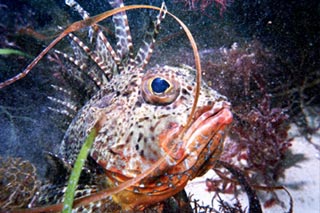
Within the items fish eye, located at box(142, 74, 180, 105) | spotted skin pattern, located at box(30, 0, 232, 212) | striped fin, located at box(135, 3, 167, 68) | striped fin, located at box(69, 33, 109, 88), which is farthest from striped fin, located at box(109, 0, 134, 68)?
fish eye, located at box(142, 74, 180, 105)

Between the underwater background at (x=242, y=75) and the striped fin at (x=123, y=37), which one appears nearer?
the striped fin at (x=123, y=37)

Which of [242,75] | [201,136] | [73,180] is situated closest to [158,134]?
[201,136]

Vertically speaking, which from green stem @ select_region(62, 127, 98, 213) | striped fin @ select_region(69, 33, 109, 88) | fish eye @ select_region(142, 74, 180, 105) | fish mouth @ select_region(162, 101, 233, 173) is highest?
striped fin @ select_region(69, 33, 109, 88)

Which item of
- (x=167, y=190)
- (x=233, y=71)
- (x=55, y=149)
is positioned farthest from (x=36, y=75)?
(x=167, y=190)

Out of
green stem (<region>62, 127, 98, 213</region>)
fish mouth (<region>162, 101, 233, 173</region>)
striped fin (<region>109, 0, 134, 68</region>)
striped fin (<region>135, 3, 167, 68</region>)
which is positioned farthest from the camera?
striped fin (<region>109, 0, 134, 68</region>)

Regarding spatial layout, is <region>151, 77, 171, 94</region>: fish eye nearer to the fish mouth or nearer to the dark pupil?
the dark pupil

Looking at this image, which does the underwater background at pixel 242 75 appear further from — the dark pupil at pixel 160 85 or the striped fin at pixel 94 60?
the dark pupil at pixel 160 85

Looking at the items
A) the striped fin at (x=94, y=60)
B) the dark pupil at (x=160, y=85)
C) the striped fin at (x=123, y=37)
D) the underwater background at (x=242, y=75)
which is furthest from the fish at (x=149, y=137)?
the underwater background at (x=242, y=75)

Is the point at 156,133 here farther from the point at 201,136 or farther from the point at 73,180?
the point at 73,180
